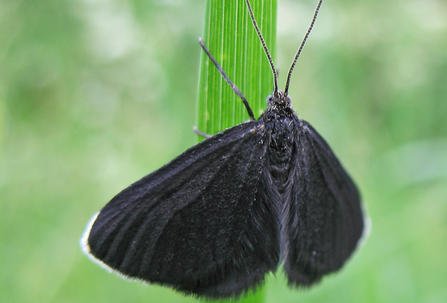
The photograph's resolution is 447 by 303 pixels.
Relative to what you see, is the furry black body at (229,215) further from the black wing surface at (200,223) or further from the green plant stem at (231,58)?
the green plant stem at (231,58)

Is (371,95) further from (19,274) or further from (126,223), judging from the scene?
(19,274)

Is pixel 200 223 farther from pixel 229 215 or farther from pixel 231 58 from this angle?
pixel 231 58

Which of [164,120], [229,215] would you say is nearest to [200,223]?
[229,215]

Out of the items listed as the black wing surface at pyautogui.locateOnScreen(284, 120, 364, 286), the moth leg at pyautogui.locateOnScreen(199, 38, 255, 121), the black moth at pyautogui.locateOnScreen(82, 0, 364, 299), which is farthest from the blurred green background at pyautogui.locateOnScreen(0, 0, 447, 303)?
the moth leg at pyautogui.locateOnScreen(199, 38, 255, 121)

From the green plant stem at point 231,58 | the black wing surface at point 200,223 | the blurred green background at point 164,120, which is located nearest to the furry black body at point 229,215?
Answer: the black wing surface at point 200,223

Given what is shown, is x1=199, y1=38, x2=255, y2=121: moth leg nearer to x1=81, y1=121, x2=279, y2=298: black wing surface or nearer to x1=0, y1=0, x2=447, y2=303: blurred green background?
x1=81, y1=121, x2=279, y2=298: black wing surface

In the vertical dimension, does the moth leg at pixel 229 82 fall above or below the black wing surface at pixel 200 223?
above
